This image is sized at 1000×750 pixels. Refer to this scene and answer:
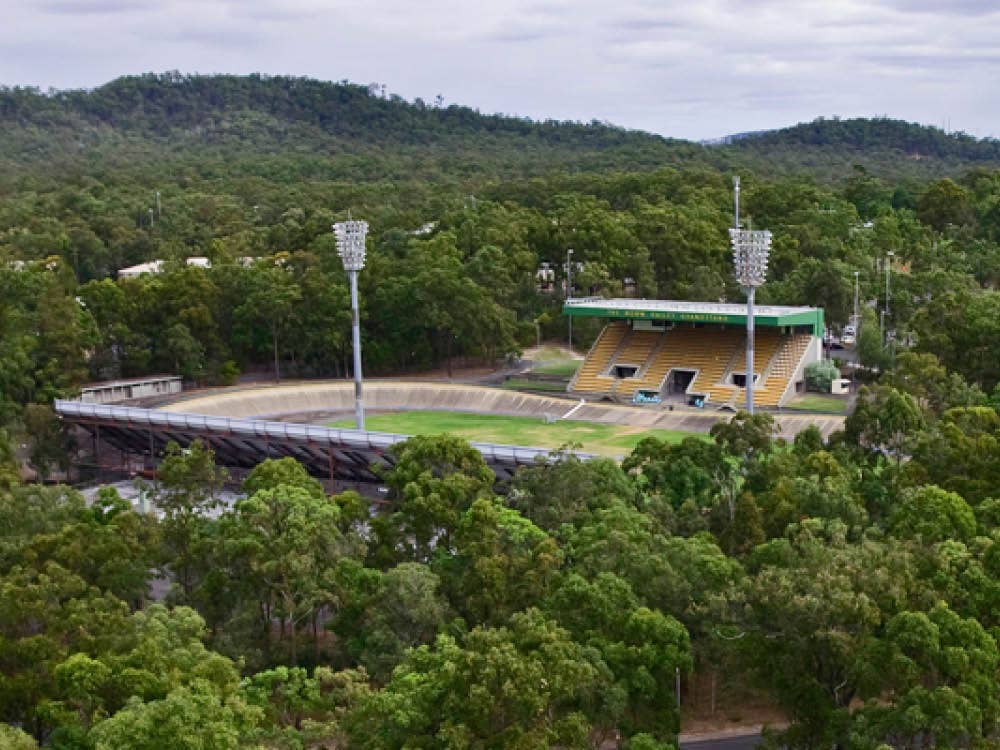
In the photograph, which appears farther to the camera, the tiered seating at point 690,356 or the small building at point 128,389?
the tiered seating at point 690,356

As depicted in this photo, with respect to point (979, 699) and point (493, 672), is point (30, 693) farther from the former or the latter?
point (979, 699)

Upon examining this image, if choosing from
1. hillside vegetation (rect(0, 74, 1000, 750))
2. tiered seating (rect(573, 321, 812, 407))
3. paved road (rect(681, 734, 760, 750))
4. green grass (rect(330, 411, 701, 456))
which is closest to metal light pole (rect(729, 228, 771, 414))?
hillside vegetation (rect(0, 74, 1000, 750))

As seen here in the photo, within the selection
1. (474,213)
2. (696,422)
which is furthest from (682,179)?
(696,422)

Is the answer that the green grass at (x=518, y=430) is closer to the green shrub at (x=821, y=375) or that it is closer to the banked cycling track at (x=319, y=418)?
the banked cycling track at (x=319, y=418)

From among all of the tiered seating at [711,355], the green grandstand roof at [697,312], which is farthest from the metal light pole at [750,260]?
the tiered seating at [711,355]

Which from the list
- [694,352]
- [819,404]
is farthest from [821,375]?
[694,352]

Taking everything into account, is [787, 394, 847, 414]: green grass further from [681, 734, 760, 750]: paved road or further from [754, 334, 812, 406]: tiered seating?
[681, 734, 760, 750]: paved road
